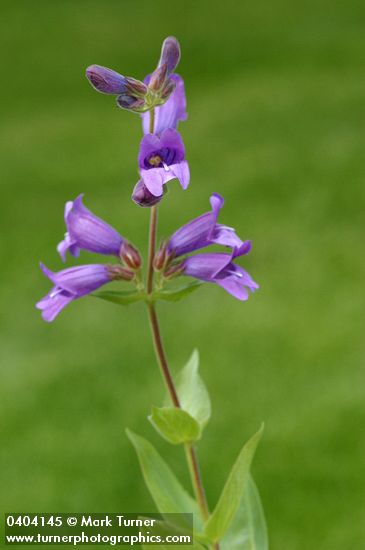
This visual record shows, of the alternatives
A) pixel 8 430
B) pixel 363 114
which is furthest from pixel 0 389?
pixel 363 114

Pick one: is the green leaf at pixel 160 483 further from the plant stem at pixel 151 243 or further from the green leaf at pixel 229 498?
the plant stem at pixel 151 243

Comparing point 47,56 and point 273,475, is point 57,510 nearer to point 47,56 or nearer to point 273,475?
point 273,475

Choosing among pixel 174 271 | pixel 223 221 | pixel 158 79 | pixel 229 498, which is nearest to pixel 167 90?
pixel 158 79

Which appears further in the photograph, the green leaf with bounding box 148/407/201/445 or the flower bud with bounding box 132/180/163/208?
the green leaf with bounding box 148/407/201/445

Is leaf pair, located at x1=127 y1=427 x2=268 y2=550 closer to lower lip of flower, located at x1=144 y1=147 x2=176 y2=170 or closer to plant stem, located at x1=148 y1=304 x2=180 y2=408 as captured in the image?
plant stem, located at x1=148 y1=304 x2=180 y2=408

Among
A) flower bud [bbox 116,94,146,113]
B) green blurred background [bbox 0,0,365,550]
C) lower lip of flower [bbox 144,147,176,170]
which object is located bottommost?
lower lip of flower [bbox 144,147,176,170]

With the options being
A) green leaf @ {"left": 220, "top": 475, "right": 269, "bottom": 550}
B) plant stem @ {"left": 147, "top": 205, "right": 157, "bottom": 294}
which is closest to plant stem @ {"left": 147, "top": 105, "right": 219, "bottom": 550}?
plant stem @ {"left": 147, "top": 205, "right": 157, "bottom": 294}

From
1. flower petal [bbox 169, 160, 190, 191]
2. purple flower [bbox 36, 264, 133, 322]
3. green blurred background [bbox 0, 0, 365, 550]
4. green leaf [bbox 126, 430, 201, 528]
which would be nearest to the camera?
flower petal [bbox 169, 160, 190, 191]
